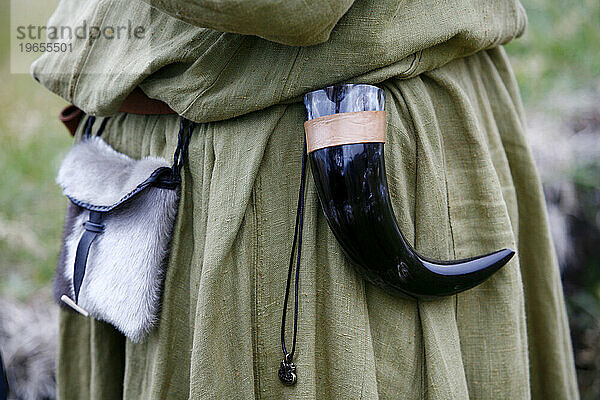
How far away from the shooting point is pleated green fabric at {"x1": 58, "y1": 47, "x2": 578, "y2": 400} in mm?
609

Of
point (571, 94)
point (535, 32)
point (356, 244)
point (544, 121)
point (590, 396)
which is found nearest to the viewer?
point (356, 244)

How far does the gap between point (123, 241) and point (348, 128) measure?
0.33m

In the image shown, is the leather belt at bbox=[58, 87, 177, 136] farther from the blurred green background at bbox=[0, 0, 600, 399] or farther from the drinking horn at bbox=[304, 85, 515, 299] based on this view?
the blurred green background at bbox=[0, 0, 600, 399]

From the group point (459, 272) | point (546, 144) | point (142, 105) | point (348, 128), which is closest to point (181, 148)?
point (142, 105)

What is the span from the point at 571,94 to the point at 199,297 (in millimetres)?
1406

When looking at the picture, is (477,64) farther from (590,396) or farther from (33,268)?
(33,268)

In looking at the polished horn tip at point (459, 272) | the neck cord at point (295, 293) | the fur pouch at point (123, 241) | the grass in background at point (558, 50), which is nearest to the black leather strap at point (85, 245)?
the fur pouch at point (123, 241)

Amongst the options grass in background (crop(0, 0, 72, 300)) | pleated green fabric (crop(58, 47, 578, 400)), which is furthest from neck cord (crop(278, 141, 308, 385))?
grass in background (crop(0, 0, 72, 300))

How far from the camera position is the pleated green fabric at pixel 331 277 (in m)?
0.61

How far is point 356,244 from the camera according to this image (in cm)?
58

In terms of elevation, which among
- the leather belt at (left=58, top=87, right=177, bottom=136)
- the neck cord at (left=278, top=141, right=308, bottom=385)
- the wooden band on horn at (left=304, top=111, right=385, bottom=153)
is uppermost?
the leather belt at (left=58, top=87, right=177, bottom=136)

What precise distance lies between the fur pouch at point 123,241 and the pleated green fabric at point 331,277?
2 centimetres

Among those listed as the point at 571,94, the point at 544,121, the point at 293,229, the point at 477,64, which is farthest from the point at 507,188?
the point at 571,94

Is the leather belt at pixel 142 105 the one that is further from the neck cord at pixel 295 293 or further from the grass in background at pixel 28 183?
the grass in background at pixel 28 183
